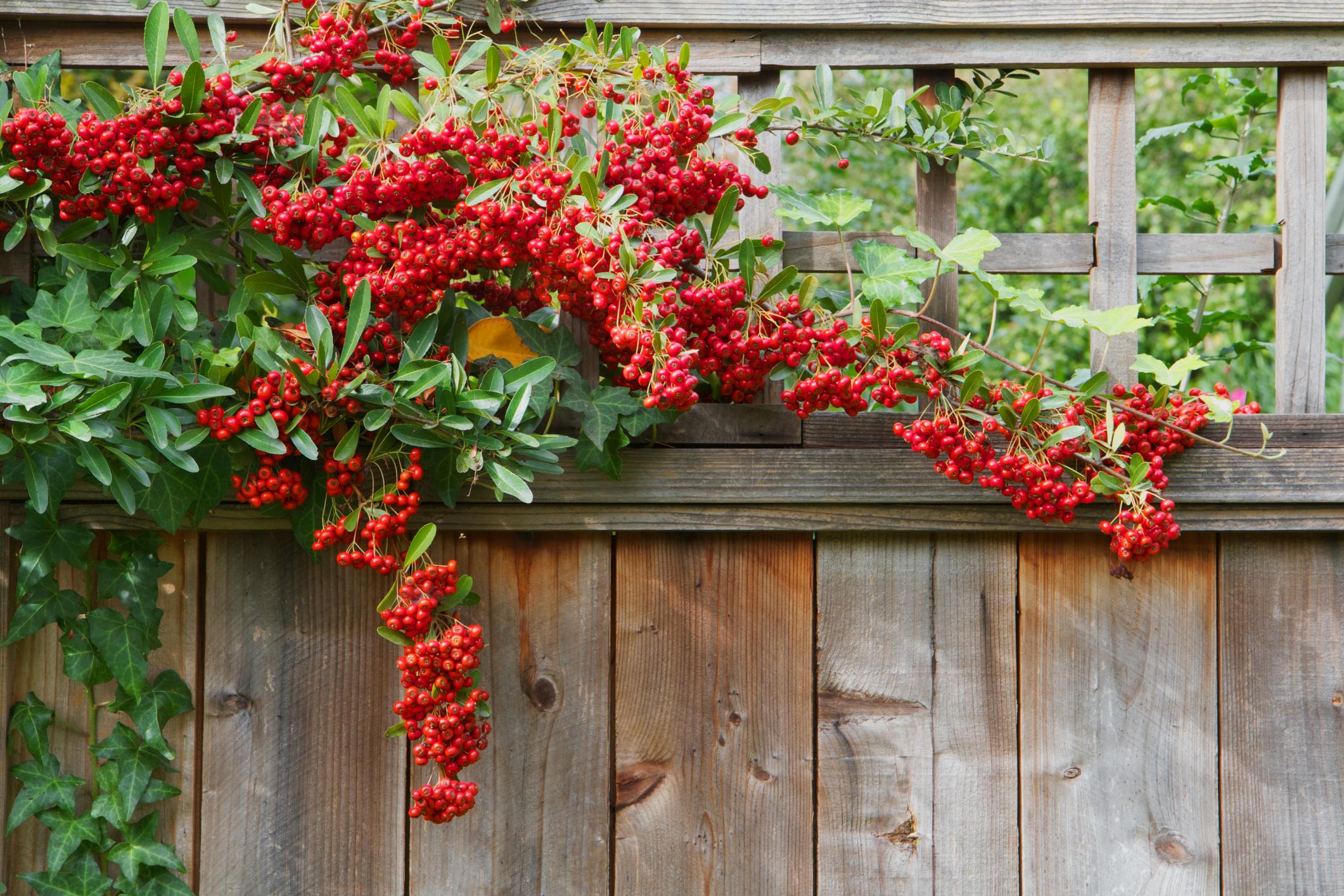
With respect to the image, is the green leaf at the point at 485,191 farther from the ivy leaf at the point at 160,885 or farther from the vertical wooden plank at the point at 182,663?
the ivy leaf at the point at 160,885

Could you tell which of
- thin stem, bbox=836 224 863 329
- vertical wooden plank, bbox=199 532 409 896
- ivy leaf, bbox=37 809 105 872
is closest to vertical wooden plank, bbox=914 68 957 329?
thin stem, bbox=836 224 863 329

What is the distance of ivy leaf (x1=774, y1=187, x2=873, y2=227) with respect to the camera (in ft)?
4.22

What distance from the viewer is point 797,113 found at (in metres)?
1.34

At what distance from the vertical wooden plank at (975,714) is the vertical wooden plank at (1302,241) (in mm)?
438

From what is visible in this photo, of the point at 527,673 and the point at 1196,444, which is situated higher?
the point at 1196,444

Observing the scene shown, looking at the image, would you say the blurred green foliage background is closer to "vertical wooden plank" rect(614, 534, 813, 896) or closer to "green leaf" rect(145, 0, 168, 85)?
"vertical wooden plank" rect(614, 534, 813, 896)

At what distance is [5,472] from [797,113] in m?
1.05

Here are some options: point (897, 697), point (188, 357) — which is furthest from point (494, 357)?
point (897, 697)

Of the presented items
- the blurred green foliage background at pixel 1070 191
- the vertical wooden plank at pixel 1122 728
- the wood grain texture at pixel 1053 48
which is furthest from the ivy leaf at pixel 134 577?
the blurred green foliage background at pixel 1070 191

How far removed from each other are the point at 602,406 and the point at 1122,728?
2.69ft

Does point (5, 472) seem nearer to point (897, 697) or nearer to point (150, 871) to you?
point (150, 871)

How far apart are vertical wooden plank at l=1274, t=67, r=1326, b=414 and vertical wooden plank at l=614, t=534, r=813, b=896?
692 millimetres

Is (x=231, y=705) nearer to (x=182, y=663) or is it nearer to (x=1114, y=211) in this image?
(x=182, y=663)

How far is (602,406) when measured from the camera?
1.28m
